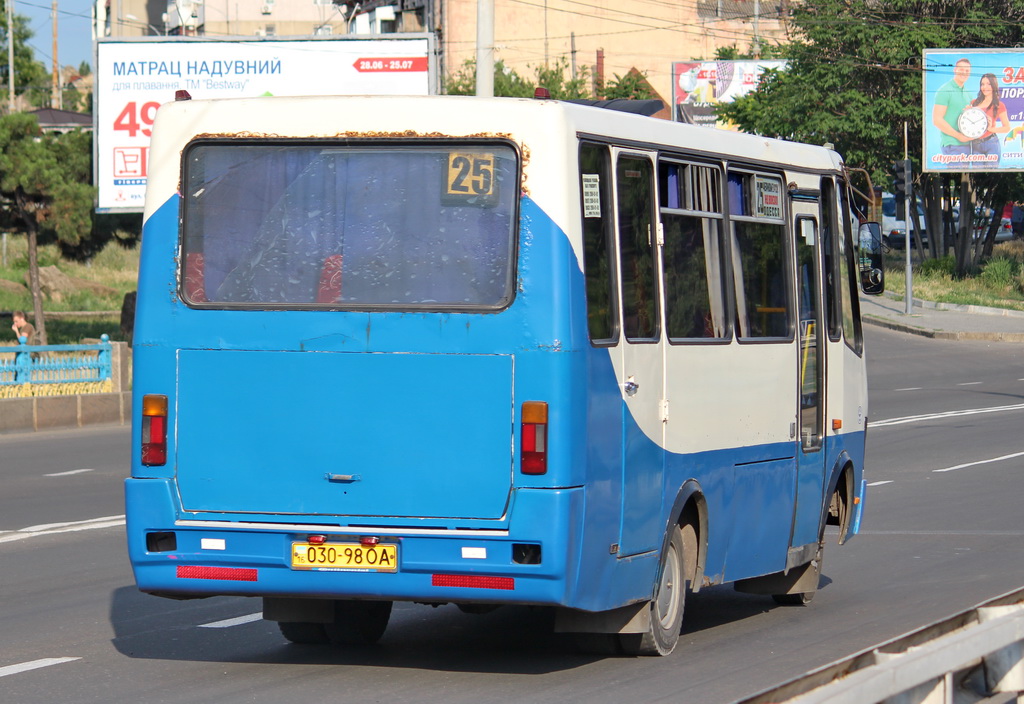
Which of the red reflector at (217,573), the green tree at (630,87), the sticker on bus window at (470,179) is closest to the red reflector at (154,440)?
the red reflector at (217,573)

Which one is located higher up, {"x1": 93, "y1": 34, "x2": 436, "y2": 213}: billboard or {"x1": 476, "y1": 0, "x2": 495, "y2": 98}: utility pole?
{"x1": 93, "y1": 34, "x2": 436, "y2": 213}: billboard

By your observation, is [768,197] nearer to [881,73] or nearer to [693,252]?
[693,252]

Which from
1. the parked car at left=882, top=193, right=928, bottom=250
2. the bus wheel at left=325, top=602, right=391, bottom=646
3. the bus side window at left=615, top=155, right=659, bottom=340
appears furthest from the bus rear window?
the parked car at left=882, top=193, right=928, bottom=250

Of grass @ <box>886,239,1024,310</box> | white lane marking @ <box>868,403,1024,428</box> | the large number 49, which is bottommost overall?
white lane marking @ <box>868,403,1024,428</box>

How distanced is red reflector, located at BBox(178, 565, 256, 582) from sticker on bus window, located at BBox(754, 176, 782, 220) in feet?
11.5

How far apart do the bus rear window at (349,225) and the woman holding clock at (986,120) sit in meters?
45.4

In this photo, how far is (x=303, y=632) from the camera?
845 cm

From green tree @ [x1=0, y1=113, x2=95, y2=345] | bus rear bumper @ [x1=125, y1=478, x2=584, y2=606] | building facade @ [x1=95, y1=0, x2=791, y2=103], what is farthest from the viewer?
building facade @ [x1=95, y1=0, x2=791, y2=103]

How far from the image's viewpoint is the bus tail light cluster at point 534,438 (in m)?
6.98

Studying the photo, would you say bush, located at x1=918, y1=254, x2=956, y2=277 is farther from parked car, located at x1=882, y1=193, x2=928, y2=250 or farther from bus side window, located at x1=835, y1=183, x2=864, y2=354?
bus side window, located at x1=835, y1=183, x2=864, y2=354

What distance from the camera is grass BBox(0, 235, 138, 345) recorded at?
43.7 m

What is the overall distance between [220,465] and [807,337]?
3904mm

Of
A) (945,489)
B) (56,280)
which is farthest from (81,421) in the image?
(56,280)

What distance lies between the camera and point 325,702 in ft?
23.1
